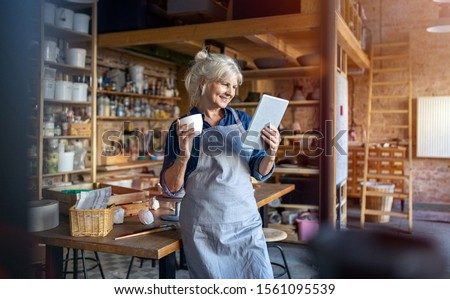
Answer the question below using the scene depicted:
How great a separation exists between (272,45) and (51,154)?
2.47 meters

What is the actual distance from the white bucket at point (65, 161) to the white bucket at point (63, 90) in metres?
0.51

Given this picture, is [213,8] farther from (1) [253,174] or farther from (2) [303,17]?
(1) [253,174]

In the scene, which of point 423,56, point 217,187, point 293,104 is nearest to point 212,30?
point 293,104

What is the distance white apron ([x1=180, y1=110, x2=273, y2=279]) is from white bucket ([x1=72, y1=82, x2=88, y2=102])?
283 centimetres

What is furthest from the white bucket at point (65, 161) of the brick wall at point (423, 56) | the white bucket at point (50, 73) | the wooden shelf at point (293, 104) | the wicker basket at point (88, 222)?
the brick wall at point (423, 56)

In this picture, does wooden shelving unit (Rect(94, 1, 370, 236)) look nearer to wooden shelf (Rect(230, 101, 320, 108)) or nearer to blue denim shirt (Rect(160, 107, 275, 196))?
wooden shelf (Rect(230, 101, 320, 108))

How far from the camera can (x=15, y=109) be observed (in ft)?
2.76

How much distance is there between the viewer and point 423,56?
555cm

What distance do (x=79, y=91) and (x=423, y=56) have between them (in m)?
4.29

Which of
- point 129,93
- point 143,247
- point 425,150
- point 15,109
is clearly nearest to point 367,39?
point 425,150

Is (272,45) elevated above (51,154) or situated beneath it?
elevated above

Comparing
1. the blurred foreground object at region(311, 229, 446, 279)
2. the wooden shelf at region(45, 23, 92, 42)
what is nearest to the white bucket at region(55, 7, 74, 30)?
the wooden shelf at region(45, 23, 92, 42)

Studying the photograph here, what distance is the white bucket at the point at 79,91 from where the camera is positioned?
4.01 metres
